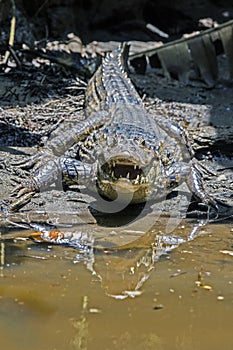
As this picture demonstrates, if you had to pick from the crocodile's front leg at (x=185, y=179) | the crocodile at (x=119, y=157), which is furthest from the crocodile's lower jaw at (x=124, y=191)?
the crocodile's front leg at (x=185, y=179)

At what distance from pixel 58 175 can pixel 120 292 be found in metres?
2.10

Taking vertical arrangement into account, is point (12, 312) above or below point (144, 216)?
below

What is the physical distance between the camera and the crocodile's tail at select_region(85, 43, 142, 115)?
689 cm

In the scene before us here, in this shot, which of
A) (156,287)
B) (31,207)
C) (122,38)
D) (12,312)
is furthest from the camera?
(122,38)

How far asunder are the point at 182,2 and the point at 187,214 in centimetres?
752

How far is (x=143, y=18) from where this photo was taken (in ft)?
37.7

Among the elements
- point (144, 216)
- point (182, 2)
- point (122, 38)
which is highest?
point (182, 2)

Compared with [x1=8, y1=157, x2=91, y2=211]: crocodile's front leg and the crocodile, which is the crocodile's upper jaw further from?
[x1=8, y1=157, x2=91, y2=211]: crocodile's front leg

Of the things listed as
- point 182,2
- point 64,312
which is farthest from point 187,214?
point 182,2

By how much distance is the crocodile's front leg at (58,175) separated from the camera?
5.20m

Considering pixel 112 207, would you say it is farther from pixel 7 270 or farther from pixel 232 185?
pixel 7 270

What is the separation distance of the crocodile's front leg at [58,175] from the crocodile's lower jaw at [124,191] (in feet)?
0.92

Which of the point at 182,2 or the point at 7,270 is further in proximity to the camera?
the point at 182,2

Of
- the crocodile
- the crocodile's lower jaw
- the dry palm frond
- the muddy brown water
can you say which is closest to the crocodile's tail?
the crocodile
